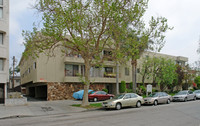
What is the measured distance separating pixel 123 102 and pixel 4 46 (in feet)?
44.8

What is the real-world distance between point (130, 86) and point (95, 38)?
20545 millimetres

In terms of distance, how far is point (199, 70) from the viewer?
4831 centimetres

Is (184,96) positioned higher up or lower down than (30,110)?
higher up

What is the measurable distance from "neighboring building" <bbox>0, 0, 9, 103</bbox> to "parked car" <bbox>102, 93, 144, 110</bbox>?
10.9 meters

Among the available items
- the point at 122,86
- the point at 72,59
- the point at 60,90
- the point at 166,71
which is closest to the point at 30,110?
the point at 60,90

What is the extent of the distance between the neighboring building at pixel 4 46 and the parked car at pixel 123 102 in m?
10.9

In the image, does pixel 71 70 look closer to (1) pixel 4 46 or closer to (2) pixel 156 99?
(1) pixel 4 46

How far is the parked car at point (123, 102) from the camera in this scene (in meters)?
17.1

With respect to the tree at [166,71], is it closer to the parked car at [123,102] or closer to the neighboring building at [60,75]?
the neighboring building at [60,75]

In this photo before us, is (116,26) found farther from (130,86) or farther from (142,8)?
(130,86)

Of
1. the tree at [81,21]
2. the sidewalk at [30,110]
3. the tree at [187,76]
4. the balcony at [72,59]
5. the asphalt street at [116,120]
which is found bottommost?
the sidewalk at [30,110]

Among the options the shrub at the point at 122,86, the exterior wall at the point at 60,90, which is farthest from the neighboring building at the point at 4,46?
the shrub at the point at 122,86

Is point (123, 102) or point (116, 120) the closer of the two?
point (116, 120)

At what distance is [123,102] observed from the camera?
17.7 meters
